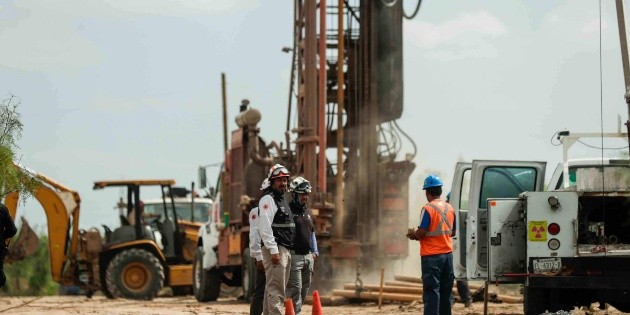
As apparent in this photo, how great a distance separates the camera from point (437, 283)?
1731 cm

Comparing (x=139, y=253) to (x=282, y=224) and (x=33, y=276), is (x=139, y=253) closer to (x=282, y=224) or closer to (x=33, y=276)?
(x=282, y=224)

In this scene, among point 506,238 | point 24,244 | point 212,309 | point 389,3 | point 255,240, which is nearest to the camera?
point 255,240

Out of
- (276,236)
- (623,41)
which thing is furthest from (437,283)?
(623,41)

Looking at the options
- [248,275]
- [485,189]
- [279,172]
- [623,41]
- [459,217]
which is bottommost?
[248,275]

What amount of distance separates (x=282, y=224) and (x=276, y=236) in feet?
0.49

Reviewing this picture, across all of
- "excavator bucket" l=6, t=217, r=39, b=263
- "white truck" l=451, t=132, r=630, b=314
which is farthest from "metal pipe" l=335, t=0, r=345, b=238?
"white truck" l=451, t=132, r=630, b=314

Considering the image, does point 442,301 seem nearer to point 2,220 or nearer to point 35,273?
point 2,220

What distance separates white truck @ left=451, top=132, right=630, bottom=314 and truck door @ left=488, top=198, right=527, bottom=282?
12 mm

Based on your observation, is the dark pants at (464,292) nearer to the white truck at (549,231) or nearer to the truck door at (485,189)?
the white truck at (549,231)

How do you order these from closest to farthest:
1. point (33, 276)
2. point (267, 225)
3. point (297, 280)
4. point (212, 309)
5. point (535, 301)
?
point (267, 225), point (297, 280), point (535, 301), point (212, 309), point (33, 276)

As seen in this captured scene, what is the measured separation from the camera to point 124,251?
33.4 m

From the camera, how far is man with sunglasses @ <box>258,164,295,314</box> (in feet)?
56.4

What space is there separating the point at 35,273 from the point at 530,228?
119ft

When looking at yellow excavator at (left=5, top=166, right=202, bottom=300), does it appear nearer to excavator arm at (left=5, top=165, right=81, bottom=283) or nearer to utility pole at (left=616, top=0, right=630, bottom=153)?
excavator arm at (left=5, top=165, right=81, bottom=283)
